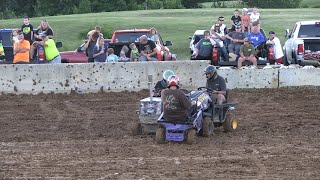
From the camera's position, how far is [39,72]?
23281 millimetres

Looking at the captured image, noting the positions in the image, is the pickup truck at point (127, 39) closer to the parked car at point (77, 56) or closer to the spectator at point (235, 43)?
the parked car at point (77, 56)

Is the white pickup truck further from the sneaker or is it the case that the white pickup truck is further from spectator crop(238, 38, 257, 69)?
the sneaker

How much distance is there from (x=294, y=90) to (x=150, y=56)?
15.8 feet

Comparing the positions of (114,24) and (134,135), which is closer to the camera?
(134,135)

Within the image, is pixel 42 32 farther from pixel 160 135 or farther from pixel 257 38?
pixel 160 135

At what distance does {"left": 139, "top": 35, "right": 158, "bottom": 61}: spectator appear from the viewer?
25234 mm

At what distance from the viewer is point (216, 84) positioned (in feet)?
55.4

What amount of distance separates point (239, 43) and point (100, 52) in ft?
15.0

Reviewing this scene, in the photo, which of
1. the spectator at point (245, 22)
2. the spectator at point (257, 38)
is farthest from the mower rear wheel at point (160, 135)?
the spectator at point (245, 22)

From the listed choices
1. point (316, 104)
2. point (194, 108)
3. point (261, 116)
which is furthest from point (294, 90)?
point (194, 108)

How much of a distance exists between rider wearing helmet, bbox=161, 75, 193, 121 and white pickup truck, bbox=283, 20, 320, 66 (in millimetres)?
11184

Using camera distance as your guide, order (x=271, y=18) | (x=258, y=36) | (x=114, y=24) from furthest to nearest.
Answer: (x=271, y=18) → (x=114, y=24) → (x=258, y=36)

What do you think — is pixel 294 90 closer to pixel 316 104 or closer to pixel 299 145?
pixel 316 104

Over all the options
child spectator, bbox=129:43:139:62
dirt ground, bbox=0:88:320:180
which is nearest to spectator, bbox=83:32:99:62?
child spectator, bbox=129:43:139:62
